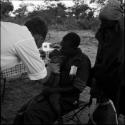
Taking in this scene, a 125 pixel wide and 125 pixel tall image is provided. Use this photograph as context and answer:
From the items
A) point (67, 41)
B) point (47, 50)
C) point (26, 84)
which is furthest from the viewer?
point (26, 84)

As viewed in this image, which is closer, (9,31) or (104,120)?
(9,31)

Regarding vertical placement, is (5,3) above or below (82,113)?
above

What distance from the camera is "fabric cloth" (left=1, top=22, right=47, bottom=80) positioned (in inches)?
95.0

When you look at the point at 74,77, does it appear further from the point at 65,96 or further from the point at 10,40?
the point at 10,40

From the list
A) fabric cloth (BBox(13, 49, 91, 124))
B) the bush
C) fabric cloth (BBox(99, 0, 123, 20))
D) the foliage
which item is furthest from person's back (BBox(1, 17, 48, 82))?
the bush

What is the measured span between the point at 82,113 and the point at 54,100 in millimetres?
1113

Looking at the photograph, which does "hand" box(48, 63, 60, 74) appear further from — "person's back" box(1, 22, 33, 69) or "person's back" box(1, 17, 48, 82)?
"person's back" box(1, 22, 33, 69)

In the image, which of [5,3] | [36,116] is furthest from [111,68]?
[5,3]

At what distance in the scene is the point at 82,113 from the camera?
4.50 metres

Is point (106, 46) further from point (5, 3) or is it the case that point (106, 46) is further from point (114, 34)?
point (5, 3)

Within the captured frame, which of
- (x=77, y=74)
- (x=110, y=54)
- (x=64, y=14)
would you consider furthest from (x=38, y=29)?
(x=64, y=14)

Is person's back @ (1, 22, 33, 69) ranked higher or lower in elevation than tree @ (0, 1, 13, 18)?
lower

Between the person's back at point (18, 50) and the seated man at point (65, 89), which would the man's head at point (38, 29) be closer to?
the seated man at point (65, 89)

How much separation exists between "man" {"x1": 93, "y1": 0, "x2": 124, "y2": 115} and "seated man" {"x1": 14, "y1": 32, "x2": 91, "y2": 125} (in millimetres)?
173
